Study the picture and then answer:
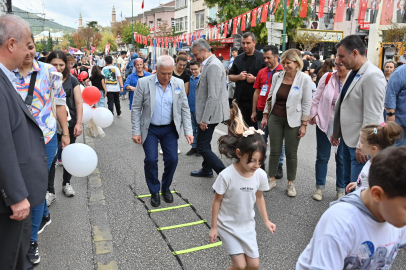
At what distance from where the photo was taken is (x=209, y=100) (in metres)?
5.20

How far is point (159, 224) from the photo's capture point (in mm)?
4086

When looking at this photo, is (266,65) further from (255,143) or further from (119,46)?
(119,46)

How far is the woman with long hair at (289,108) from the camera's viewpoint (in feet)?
15.7

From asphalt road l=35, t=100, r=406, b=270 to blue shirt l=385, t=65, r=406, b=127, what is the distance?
4.51 feet

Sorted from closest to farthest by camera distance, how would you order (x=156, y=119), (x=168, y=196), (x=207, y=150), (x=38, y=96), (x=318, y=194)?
(x=38, y=96), (x=156, y=119), (x=168, y=196), (x=318, y=194), (x=207, y=150)

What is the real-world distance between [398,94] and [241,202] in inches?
121

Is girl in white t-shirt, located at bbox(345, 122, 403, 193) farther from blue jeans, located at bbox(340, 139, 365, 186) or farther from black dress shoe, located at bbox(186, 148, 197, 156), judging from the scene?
black dress shoe, located at bbox(186, 148, 197, 156)

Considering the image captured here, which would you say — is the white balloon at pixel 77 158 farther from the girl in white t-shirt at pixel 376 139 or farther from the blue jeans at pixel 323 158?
the blue jeans at pixel 323 158

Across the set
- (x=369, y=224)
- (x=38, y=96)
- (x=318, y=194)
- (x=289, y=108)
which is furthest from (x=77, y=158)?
(x=369, y=224)

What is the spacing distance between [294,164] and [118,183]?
266cm

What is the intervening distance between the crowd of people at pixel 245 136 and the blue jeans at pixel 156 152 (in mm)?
14

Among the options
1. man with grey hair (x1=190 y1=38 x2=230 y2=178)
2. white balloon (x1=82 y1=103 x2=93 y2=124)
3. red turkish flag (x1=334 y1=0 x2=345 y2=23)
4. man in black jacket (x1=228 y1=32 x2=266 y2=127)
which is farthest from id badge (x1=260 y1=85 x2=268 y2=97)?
red turkish flag (x1=334 y1=0 x2=345 y2=23)

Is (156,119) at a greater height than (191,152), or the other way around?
(156,119)

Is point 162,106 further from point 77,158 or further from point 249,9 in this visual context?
point 249,9
